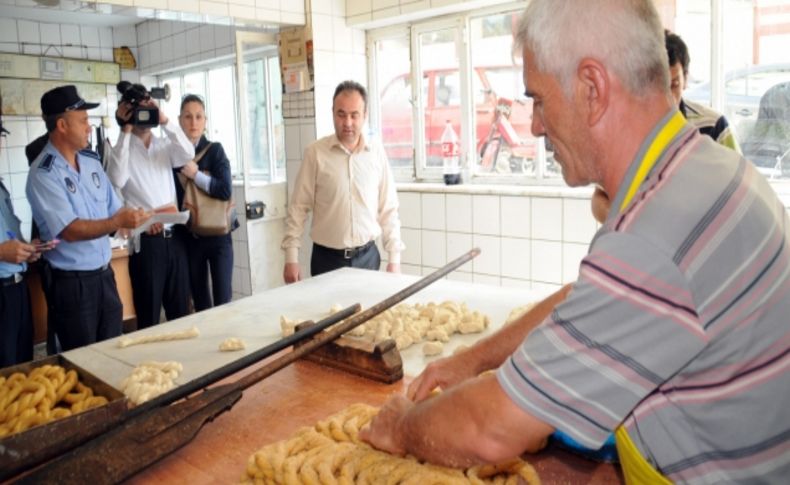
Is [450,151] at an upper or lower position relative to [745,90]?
lower

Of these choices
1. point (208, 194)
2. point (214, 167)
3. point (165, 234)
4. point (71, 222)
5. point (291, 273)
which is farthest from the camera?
point (214, 167)

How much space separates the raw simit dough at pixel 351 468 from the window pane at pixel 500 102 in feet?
10.2

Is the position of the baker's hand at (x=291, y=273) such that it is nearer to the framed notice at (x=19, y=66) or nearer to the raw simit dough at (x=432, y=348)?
the raw simit dough at (x=432, y=348)

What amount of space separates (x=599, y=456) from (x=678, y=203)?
0.64m

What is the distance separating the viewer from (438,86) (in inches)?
177

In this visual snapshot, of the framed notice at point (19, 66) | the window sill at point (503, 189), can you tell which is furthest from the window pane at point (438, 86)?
the framed notice at point (19, 66)

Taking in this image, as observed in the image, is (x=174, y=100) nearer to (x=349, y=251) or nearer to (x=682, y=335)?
(x=349, y=251)

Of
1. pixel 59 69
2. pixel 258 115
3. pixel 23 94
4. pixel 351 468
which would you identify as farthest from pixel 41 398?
Answer: pixel 59 69

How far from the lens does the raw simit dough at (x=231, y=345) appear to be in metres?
1.93

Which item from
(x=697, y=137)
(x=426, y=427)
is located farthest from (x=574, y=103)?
(x=426, y=427)

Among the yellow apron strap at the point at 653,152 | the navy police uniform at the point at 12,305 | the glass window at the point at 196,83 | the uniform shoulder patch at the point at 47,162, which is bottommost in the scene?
the navy police uniform at the point at 12,305

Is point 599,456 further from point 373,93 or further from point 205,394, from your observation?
point 373,93

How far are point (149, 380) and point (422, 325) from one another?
870 millimetres

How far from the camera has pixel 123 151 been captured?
3723 millimetres
